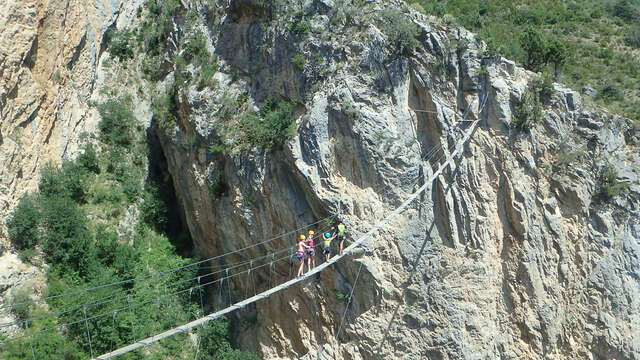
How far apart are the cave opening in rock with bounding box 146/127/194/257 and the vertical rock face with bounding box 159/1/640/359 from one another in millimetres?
3716

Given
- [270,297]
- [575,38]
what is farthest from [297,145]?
[575,38]

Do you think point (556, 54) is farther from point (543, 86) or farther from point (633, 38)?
point (633, 38)

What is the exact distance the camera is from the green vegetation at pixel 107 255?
14961 mm

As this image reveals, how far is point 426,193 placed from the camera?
1448 cm

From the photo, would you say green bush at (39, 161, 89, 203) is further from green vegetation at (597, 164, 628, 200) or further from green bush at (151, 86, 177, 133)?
green vegetation at (597, 164, 628, 200)

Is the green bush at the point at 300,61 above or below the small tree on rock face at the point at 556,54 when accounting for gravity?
above

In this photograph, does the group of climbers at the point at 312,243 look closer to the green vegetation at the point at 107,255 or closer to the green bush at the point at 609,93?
the green vegetation at the point at 107,255

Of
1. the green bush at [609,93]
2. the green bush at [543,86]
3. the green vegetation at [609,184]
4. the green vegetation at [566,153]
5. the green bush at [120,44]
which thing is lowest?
the green vegetation at [609,184]

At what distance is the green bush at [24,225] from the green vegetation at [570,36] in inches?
488

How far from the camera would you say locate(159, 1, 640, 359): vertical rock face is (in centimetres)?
1432

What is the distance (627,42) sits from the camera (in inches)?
831

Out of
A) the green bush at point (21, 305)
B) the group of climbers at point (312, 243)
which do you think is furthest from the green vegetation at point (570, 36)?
the green bush at point (21, 305)

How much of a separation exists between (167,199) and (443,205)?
9.10 meters

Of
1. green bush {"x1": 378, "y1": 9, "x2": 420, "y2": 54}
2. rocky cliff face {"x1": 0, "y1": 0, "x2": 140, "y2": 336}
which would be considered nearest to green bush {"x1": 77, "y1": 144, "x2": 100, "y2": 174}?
rocky cliff face {"x1": 0, "y1": 0, "x2": 140, "y2": 336}
